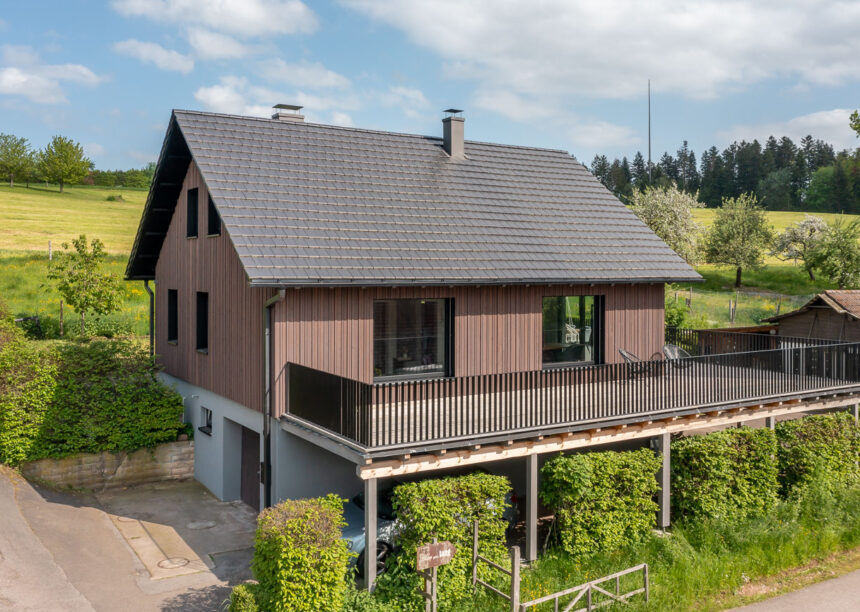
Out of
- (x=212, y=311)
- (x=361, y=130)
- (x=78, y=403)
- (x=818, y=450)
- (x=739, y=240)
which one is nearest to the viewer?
(x=818, y=450)

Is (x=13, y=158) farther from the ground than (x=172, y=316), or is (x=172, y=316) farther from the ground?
(x=13, y=158)

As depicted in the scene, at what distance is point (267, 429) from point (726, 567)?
8.17 m

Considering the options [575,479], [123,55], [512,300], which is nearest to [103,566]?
[575,479]

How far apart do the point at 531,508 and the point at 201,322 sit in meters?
8.85

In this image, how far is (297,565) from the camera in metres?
9.21

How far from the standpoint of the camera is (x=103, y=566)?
38.2 feet

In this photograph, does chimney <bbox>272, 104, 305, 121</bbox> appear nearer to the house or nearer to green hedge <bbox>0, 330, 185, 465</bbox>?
the house

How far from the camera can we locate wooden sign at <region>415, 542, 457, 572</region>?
363 inches

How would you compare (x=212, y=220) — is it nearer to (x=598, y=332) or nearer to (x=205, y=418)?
(x=205, y=418)

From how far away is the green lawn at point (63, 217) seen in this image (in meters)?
50.4

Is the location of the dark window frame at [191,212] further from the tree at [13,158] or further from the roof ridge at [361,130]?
the tree at [13,158]

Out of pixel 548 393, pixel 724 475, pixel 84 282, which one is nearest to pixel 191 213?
pixel 548 393

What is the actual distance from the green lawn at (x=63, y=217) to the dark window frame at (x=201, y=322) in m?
34.7

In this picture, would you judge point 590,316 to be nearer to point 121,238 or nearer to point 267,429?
point 267,429
